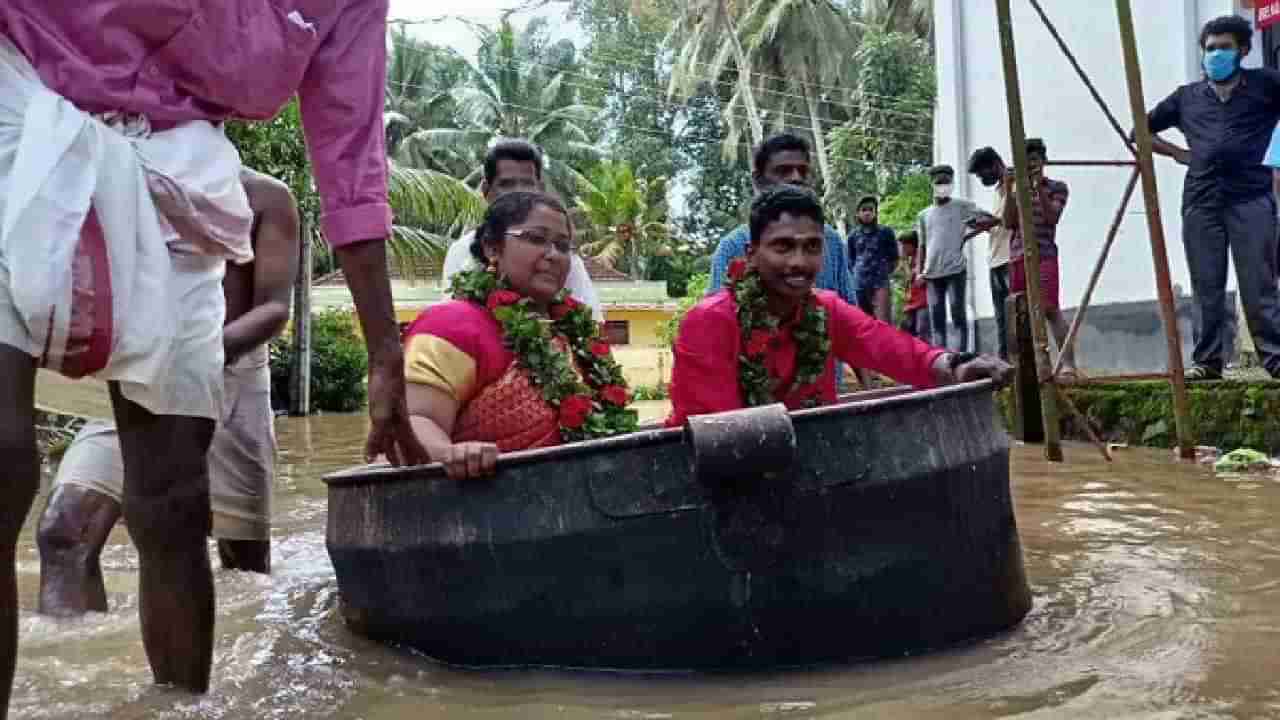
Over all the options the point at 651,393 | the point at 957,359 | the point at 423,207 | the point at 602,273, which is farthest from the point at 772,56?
the point at 957,359

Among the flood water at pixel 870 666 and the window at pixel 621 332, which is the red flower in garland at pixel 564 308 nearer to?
the flood water at pixel 870 666

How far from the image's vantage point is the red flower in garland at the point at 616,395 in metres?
3.77

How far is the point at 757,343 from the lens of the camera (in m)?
3.85

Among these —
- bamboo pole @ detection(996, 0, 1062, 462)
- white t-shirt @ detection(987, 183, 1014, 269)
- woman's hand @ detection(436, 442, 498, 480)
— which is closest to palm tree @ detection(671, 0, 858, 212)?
white t-shirt @ detection(987, 183, 1014, 269)

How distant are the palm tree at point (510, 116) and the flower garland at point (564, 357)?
106 ft

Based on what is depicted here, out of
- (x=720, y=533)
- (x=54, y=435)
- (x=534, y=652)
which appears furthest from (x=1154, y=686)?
(x=54, y=435)

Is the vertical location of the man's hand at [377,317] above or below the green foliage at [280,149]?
below

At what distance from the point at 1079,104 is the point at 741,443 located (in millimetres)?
9981

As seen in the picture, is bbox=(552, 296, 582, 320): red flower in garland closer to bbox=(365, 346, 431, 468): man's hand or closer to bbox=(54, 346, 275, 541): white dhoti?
bbox=(54, 346, 275, 541): white dhoti

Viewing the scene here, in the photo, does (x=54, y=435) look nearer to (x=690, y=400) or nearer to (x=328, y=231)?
(x=690, y=400)

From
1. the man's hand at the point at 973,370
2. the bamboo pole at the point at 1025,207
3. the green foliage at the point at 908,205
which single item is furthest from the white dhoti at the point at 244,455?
the green foliage at the point at 908,205

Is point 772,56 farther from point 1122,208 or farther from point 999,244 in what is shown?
point 1122,208

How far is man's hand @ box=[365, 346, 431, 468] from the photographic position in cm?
251

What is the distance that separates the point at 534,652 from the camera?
3.00 m
